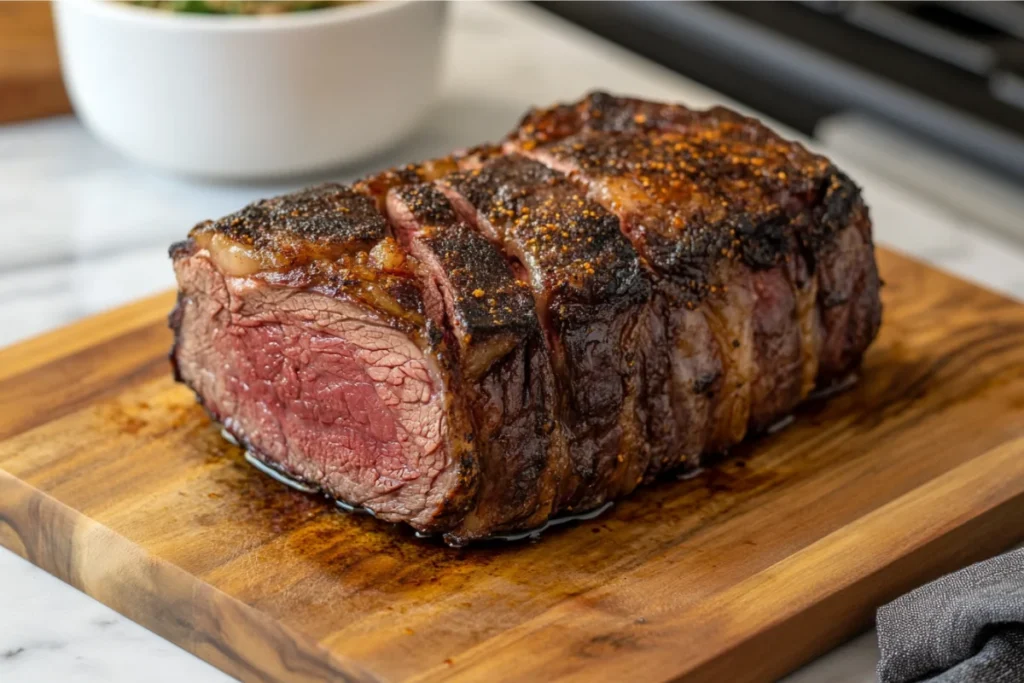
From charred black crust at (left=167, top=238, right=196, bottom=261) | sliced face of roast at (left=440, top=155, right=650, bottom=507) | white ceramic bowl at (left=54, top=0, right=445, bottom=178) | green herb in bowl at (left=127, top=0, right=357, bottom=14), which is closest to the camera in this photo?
sliced face of roast at (left=440, top=155, right=650, bottom=507)

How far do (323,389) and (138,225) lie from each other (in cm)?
156

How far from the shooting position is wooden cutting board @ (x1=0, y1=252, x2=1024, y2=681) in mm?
2275

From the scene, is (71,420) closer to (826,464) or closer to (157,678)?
(157,678)

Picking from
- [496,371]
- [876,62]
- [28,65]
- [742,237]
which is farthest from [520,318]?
[876,62]

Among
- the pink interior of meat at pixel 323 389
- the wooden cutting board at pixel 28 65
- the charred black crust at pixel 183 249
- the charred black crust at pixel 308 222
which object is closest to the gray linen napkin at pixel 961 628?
the pink interior of meat at pixel 323 389

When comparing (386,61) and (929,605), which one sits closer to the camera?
(929,605)

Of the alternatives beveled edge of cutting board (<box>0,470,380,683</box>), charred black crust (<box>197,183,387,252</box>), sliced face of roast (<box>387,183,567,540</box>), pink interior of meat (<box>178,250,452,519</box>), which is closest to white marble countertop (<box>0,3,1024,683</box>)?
beveled edge of cutting board (<box>0,470,380,683</box>)

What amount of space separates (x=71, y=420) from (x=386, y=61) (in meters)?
1.40

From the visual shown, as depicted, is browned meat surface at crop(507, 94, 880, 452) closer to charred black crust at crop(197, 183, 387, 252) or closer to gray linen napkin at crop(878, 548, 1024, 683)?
charred black crust at crop(197, 183, 387, 252)

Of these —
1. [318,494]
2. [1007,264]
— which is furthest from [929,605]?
[1007,264]

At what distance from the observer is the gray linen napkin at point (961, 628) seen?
7.29ft

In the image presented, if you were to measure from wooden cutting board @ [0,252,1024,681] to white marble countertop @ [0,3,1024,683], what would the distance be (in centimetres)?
7

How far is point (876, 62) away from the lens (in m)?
4.77

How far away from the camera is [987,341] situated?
3326 mm
